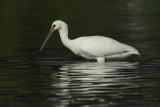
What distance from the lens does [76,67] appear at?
58.5ft

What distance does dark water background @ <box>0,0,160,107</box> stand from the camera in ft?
43.8

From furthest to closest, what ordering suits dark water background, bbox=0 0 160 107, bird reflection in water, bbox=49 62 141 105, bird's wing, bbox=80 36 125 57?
1. bird's wing, bbox=80 36 125 57
2. bird reflection in water, bbox=49 62 141 105
3. dark water background, bbox=0 0 160 107

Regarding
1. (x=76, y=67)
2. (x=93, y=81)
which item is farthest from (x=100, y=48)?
(x=93, y=81)

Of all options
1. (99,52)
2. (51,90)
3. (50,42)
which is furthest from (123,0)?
(51,90)

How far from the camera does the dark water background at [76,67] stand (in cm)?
1334

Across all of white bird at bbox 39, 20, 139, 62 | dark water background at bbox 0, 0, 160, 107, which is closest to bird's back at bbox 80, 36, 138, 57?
white bird at bbox 39, 20, 139, 62

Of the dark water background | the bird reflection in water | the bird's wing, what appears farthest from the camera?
the bird's wing

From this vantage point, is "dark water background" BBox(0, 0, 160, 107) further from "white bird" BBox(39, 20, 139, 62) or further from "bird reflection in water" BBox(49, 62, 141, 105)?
"white bird" BBox(39, 20, 139, 62)

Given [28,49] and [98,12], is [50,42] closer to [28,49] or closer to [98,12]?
[28,49]

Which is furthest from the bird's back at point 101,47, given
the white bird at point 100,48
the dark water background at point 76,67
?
the dark water background at point 76,67

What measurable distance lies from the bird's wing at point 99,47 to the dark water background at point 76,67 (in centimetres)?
32

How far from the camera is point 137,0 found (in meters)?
42.5

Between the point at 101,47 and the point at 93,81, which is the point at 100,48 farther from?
the point at 93,81

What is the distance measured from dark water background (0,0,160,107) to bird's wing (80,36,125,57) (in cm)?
32
